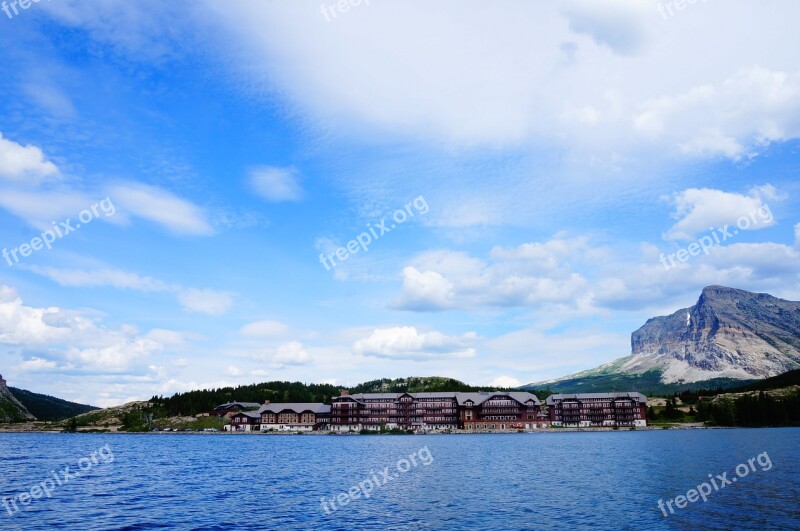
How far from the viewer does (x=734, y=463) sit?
80.0 meters

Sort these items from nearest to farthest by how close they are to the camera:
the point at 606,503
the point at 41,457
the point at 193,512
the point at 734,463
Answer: the point at 193,512
the point at 606,503
the point at 734,463
the point at 41,457

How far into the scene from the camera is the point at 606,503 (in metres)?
51.2

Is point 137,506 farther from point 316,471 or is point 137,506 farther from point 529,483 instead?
point 529,483

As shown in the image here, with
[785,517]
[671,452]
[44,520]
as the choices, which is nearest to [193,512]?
[44,520]

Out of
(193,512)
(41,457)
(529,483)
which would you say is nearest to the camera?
(193,512)

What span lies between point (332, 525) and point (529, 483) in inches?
1233

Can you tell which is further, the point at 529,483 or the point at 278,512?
the point at 529,483

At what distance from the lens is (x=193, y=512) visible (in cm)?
4750

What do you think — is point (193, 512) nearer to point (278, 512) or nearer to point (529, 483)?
point (278, 512)

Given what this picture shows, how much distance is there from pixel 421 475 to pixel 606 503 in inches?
1096

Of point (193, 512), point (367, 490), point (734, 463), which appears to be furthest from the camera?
point (734, 463)

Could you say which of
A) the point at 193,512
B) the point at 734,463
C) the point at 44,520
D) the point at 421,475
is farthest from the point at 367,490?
the point at 734,463

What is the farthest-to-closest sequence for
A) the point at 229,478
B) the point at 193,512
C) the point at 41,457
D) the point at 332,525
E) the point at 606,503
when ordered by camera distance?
the point at 41,457
the point at 229,478
the point at 606,503
the point at 193,512
the point at 332,525

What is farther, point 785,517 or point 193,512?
point 193,512
